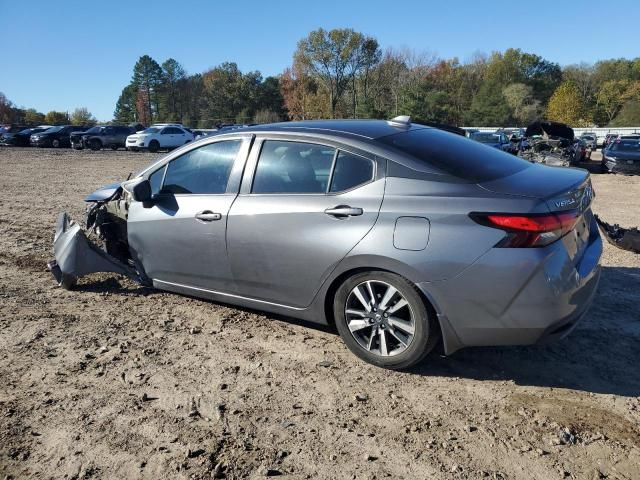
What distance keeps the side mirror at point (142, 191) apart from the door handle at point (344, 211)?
1.82 metres

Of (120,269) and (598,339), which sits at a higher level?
(120,269)

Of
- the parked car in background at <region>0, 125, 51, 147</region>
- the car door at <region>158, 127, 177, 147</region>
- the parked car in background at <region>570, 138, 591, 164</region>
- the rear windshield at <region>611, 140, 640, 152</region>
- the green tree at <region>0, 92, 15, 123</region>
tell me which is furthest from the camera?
the green tree at <region>0, 92, 15, 123</region>

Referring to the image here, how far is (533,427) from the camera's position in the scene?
2916mm

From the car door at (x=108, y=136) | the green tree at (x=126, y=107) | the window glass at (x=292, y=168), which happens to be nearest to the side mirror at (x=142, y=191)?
the window glass at (x=292, y=168)

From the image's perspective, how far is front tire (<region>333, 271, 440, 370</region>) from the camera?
3.32 m

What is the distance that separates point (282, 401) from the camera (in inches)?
127

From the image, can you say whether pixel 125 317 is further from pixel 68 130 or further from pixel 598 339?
pixel 68 130

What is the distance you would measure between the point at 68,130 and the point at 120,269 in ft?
124

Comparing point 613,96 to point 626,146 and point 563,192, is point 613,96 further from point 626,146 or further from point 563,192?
point 563,192

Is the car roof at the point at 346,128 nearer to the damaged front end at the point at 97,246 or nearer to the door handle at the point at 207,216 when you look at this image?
the door handle at the point at 207,216

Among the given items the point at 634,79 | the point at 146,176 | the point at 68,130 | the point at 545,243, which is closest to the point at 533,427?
the point at 545,243

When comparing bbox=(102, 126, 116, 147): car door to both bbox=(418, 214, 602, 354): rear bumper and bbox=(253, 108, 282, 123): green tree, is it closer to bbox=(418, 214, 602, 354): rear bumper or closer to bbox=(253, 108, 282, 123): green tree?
bbox=(418, 214, 602, 354): rear bumper

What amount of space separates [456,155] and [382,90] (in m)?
66.3

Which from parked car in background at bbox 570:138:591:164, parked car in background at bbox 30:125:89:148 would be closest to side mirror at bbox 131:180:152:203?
parked car in background at bbox 570:138:591:164
